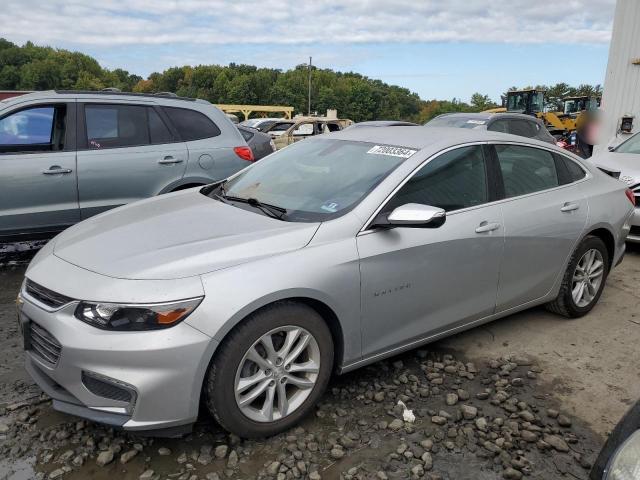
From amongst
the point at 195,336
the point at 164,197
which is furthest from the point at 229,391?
the point at 164,197

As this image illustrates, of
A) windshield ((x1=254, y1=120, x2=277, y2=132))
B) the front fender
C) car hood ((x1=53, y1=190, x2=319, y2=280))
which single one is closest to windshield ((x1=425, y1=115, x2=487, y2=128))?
car hood ((x1=53, y1=190, x2=319, y2=280))

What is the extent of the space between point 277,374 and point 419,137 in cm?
183

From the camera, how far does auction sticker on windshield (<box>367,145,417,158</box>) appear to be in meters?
3.24

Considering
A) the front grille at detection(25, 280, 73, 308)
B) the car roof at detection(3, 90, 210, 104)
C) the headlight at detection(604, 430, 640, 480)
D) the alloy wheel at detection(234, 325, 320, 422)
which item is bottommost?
the alloy wheel at detection(234, 325, 320, 422)

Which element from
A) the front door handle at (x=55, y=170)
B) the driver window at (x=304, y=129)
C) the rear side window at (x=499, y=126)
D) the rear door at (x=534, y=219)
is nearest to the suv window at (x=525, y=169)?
the rear door at (x=534, y=219)

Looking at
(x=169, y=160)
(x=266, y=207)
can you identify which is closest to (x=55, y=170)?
(x=169, y=160)

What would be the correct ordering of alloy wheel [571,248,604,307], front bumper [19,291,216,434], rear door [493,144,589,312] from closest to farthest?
front bumper [19,291,216,434]
rear door [493,144,589,312]
alloy wheel [571,248,604,307]

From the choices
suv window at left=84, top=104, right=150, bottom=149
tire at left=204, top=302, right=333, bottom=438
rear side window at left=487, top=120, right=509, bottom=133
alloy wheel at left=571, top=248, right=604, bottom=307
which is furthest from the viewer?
rear side window at left=487, top=120, right=509, bottom=133

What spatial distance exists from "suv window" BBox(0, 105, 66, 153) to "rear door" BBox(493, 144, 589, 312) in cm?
402

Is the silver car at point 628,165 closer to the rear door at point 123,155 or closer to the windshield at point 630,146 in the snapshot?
the windshield at point 630,146

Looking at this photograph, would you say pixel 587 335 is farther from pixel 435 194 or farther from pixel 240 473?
pixel 240 473

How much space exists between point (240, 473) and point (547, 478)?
1.41 meters

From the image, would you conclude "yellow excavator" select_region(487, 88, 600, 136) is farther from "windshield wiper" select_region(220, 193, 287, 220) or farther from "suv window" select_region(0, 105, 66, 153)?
"windshield wiper" select_region(220, 193, 287, 220)

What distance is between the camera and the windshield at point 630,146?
723 centimetres
